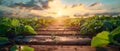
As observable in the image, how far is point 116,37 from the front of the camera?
7.75 feet

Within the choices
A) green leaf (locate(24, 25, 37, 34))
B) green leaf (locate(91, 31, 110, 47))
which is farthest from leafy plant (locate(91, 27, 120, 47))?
green leaf (locate(24, 25, 37, 34))

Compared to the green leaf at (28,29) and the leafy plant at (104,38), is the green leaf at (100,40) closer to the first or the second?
the leafy plant at (104,38)

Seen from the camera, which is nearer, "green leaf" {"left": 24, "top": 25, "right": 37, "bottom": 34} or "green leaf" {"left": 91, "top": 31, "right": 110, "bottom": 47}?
"green leaf" {"left": 91, "top": 31, "right": 110, "bottom": 47}

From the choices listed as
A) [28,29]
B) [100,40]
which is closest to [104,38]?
[100,40]

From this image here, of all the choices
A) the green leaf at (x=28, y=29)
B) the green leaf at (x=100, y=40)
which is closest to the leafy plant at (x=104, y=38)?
the green leaf at (x=100, y=40)

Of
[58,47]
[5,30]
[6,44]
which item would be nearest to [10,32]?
[5,30]

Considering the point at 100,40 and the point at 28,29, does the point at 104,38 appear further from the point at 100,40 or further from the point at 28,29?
the point at 28,29

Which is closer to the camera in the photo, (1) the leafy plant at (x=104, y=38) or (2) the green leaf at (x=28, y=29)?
(1) the leafy plant at (x=104, y=38)

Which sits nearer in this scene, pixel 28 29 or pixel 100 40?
pixel 100 40

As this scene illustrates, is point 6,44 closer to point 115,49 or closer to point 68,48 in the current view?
point 68,48

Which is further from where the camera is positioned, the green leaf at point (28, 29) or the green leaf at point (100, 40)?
the green leaf at point (28, 29)

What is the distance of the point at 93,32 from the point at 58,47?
117cm

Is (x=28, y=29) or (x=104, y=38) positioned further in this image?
(x=28, y=29)

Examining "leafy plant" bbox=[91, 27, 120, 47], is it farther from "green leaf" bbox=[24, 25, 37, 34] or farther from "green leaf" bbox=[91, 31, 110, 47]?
"green leaf" bbox=[24, 25, 37, 34]
